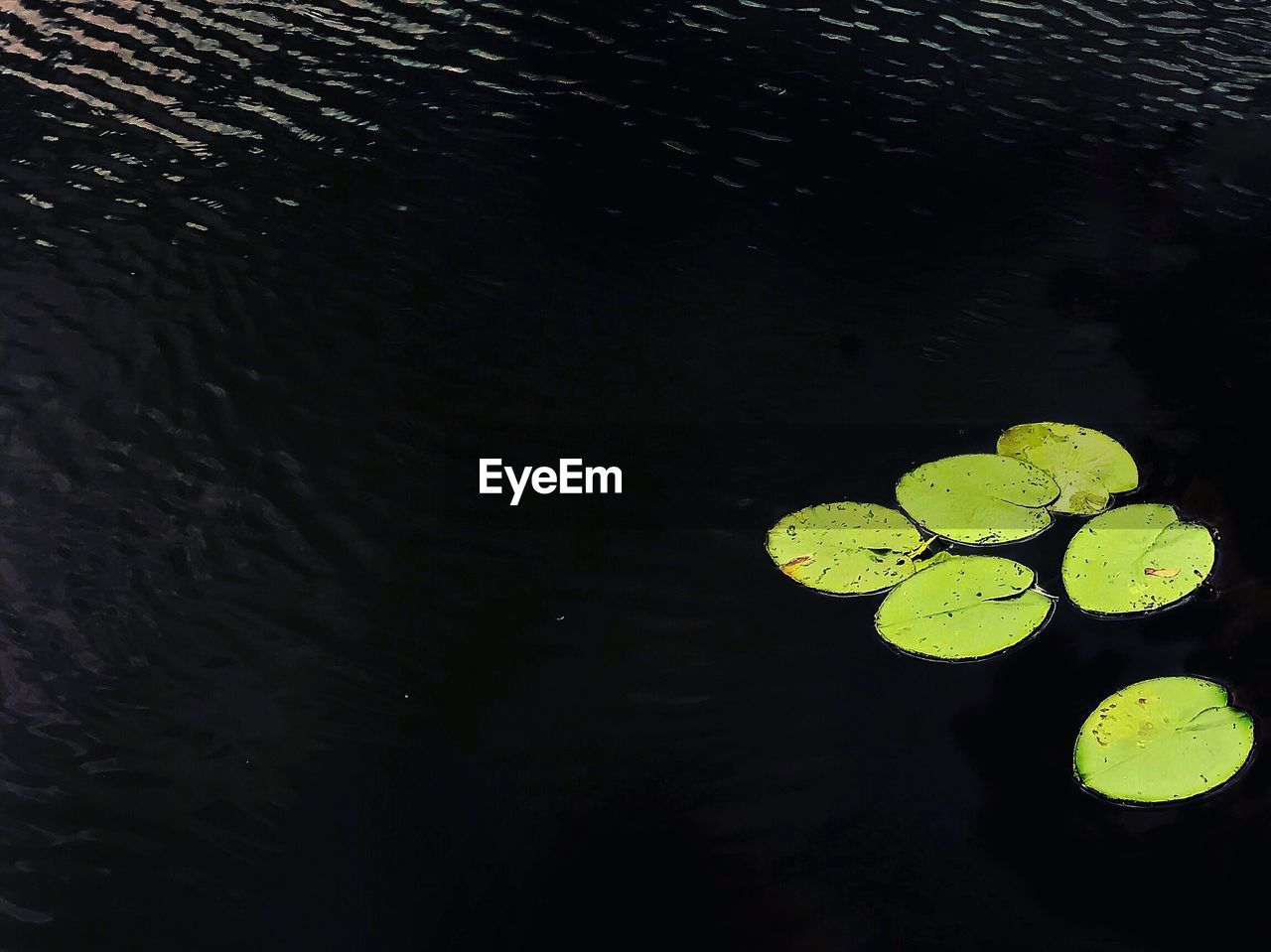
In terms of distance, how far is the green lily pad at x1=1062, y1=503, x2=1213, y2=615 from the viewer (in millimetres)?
2533

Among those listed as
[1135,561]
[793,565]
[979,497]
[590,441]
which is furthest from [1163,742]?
[590,441]

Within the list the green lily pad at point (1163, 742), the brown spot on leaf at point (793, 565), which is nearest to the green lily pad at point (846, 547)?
the brown spot on leaf at point (793, 565)

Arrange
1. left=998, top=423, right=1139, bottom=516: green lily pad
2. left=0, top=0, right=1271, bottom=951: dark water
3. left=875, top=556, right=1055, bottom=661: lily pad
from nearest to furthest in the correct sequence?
left=0, top=0, right=1271, bottom=951: dark water
left=875, top=556, right=1055, bottom=661: lily pad
left=998, top=423, right=1139, bottom=516: green lily pad

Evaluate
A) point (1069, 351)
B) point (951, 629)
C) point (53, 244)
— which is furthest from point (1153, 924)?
point (53, 244)

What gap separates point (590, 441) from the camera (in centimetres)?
300

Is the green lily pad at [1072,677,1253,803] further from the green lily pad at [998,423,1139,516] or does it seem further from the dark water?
the green lily pad at [998,423,1139,516]

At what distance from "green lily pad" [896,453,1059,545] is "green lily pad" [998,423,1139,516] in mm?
40

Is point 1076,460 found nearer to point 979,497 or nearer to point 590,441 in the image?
point 979,497

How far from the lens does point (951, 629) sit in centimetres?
249

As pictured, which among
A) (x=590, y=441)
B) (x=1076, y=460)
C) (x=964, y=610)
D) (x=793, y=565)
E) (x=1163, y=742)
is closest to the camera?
(x=1163, y=742)

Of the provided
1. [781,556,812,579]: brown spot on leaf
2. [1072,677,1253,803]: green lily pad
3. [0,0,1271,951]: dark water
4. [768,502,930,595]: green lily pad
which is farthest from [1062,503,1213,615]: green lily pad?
[781,556,812,579]: brown spot on leaf

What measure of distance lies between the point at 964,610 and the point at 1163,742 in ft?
1.65

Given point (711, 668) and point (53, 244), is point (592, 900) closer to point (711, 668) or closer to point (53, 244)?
point (711, 668)

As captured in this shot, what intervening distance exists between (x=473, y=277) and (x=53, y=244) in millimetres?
1461
